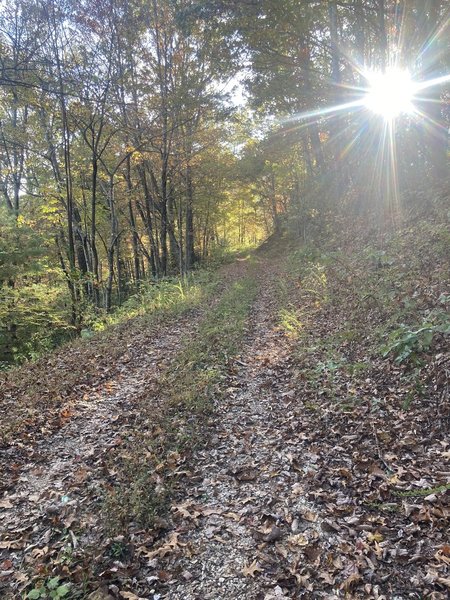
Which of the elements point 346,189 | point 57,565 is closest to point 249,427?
point 57,565

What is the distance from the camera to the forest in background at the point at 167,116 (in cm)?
1087

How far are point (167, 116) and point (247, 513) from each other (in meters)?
15.3

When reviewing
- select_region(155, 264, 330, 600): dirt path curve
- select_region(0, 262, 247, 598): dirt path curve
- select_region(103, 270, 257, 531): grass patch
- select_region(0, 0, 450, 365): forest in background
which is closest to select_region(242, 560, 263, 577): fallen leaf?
select_region(155, 264, 330, 600): dirt path curve

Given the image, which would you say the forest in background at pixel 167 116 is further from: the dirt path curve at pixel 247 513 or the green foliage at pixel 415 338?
the green foliage at pixel 415 338

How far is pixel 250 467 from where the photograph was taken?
14.3ft

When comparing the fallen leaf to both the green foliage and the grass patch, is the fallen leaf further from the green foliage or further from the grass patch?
the green foliage

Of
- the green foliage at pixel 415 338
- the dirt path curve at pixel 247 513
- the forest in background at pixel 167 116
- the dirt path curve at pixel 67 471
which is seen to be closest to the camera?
the dirt path curve at pixel 247 513

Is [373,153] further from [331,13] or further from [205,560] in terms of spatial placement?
[205,560]

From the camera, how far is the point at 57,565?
10.2ft

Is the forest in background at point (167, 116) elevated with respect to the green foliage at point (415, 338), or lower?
elevated

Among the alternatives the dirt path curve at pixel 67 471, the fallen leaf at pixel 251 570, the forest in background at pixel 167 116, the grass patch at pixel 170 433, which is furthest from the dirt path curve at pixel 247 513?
the forest in background at pixel 167 116

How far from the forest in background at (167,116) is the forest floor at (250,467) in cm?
563

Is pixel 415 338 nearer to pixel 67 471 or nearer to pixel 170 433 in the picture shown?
pixel 170 433

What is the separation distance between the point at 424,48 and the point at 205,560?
14571 mm
